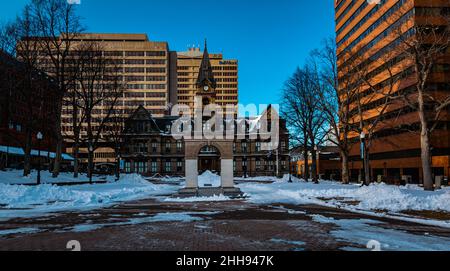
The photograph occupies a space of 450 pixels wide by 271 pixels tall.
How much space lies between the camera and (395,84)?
52.0 m

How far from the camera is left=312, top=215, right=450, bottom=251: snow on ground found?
322 inches

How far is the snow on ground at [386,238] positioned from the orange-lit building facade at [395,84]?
27295 mm

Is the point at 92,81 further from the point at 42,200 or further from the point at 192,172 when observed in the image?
the point at 42,200

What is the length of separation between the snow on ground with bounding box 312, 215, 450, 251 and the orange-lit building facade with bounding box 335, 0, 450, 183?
27295 mm

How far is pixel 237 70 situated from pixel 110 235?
480 ft

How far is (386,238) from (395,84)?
161 ft

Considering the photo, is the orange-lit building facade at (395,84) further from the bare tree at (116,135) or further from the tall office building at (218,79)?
the tall office building at (218,79)

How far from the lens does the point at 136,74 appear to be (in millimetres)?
123062

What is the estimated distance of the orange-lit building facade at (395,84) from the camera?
144 feet

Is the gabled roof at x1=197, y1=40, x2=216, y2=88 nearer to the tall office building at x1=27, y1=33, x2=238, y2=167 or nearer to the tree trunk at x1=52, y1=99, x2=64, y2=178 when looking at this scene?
the tall office building at x1=27, y1=33, x2=238, y2=167

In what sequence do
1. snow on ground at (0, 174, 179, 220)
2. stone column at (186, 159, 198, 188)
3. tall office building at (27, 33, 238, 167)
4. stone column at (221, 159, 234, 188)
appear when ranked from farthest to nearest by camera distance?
tall office building at (27, 33, 238, 167) → stone column at (221, 159, 234, 188) → stone column at (186, 159, 198, 188) → snow on ground at (0, 174, 179, 220)

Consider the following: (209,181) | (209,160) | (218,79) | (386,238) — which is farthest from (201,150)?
(218,79)

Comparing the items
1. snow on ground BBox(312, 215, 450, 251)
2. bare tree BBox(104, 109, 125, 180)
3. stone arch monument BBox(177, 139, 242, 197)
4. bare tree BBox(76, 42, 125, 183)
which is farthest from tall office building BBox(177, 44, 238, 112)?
snow on ground BBox(312, 215, 450, 251)

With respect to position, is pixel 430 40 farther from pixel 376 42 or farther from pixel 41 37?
pixel 41 37
